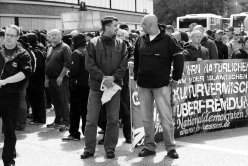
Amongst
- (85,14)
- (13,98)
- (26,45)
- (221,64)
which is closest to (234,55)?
(221,64)

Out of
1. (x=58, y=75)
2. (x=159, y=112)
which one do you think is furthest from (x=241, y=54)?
(x=58, y=75)

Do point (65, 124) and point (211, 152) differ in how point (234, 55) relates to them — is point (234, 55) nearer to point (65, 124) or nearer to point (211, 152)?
point (211, 152)

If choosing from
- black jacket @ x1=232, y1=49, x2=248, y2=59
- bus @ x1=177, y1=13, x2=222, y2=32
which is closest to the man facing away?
black jacket @ x1=232, y1=49, x2=248, y2=59

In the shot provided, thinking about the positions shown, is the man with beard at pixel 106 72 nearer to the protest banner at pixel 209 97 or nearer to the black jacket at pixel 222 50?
the protest banner at pixel 209 97

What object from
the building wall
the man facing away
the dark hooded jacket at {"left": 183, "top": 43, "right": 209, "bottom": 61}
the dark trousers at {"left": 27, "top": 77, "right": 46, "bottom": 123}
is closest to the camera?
the man facing away

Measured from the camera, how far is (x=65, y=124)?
9.06 meters

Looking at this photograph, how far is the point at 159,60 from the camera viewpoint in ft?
21.1

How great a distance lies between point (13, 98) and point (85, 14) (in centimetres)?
2039

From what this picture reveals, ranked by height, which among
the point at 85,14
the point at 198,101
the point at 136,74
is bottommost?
the point at 198,101

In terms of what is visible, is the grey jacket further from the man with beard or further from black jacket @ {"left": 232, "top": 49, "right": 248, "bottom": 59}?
black jacket @ {"left": 232, "top": 49, "right": 248, "bottom": 59}

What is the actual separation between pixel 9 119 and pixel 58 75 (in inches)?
119

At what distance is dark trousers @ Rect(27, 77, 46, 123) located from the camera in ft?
31.8

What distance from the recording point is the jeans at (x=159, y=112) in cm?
657

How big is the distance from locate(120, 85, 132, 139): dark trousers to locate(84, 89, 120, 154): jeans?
0.89 meters
